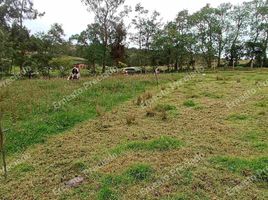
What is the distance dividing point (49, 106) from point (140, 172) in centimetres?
817

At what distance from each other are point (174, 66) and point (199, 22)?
32.0 ft

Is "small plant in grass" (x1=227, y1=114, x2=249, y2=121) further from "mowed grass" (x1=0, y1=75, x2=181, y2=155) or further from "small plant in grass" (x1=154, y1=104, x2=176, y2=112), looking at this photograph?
"mowed grass" (x1=0, y1=75, x2=181, y2=155)

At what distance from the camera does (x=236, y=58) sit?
60.8m

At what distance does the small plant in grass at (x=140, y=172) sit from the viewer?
6.97m

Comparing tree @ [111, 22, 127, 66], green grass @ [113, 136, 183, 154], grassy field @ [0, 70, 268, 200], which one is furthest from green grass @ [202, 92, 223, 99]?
tree @ [111, 22, 127, 66]

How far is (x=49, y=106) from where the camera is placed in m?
14.1

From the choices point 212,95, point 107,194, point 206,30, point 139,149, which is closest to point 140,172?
point 107,194

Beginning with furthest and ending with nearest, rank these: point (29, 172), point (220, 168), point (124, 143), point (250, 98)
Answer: point (250, 98) < point (124, 143) < point (29, 172) < point (220, 168)

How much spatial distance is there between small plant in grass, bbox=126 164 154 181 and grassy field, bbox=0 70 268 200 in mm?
23

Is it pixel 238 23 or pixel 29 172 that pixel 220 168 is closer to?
pixel 29 172

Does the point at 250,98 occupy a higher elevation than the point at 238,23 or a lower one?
lower

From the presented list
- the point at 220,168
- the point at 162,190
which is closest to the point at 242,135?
the point at 220,168

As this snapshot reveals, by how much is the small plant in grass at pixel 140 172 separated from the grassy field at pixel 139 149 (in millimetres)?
23

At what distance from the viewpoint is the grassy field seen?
6.64 meters
